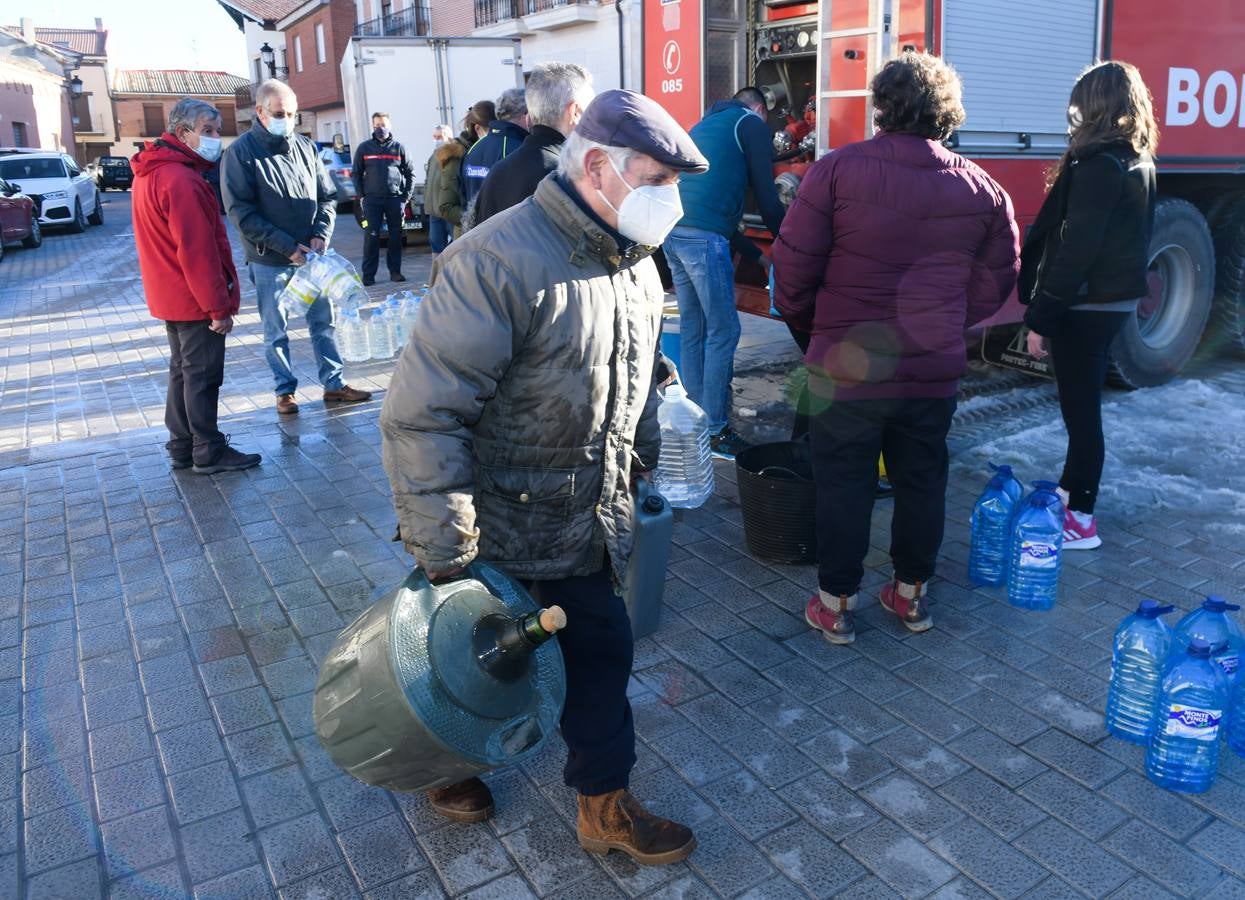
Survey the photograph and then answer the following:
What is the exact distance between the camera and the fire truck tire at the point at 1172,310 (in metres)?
6.57

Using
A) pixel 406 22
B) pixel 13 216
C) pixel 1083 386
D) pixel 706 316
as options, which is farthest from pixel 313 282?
pixel 406 22

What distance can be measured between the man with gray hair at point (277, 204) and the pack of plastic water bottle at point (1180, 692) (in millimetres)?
5010

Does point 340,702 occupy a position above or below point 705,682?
above

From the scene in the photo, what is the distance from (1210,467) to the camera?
535 centimetres

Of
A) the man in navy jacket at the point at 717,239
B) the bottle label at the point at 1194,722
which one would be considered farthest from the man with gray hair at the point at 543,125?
the bottle label at the point at 1194,722

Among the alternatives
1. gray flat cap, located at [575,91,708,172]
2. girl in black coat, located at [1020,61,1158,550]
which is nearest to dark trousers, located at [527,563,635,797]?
gray flat cap, located at [575,91,708,172]

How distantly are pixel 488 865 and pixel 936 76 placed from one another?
109 inches

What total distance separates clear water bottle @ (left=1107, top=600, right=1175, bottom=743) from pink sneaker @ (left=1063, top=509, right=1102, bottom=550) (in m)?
1.28

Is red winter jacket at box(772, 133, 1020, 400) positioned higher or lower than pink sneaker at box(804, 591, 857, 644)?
higher

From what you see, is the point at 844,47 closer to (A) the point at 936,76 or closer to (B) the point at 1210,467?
(A) the point at 936,76

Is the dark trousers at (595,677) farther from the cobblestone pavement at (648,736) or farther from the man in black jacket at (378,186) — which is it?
the man in black jacket at (378,186)

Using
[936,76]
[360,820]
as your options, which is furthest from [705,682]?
[936,76]

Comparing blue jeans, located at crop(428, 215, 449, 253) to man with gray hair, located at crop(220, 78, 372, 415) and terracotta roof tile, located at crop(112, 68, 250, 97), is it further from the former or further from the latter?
terracotta roof tile, located at crop(112, 68, 250, 97)

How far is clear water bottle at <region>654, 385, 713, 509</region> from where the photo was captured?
511cm
